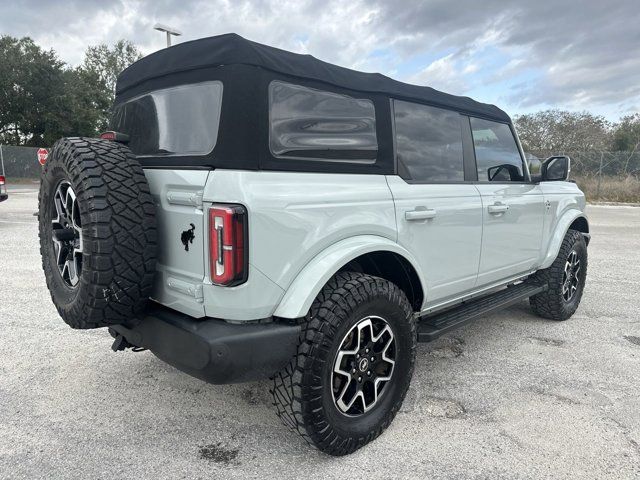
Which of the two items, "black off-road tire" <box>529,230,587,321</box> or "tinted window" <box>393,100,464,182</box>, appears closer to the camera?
"tinted window" <box>393,100,464,182</box>

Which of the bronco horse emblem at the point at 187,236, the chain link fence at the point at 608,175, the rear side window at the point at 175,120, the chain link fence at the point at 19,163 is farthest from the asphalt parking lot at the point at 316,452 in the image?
the chain link fence at the point at 19,163

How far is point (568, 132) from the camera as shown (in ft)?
104

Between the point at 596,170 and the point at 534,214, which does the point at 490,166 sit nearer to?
the point at 534,214

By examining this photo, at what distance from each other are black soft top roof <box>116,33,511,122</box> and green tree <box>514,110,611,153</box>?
31749mm

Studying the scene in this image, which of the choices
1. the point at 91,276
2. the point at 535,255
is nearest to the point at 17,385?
the point at 91,276

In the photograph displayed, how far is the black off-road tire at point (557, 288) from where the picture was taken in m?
4.32

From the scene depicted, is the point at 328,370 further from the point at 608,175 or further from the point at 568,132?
the point at 568,132

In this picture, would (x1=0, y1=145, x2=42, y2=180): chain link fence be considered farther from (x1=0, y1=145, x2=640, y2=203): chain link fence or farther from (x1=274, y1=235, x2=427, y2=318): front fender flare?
(x1=274, y1=235, x2=427, y2=318): front fender flare

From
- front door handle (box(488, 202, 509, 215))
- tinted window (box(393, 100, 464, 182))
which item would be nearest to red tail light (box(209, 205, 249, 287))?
tinted window (box(393, 100, 464, 182))

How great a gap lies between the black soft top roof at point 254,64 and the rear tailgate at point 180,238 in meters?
0.57

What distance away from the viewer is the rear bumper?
201 centimetres

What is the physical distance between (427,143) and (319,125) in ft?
3.15

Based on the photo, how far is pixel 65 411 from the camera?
9.09 ft

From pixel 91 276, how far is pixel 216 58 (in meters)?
1.16
